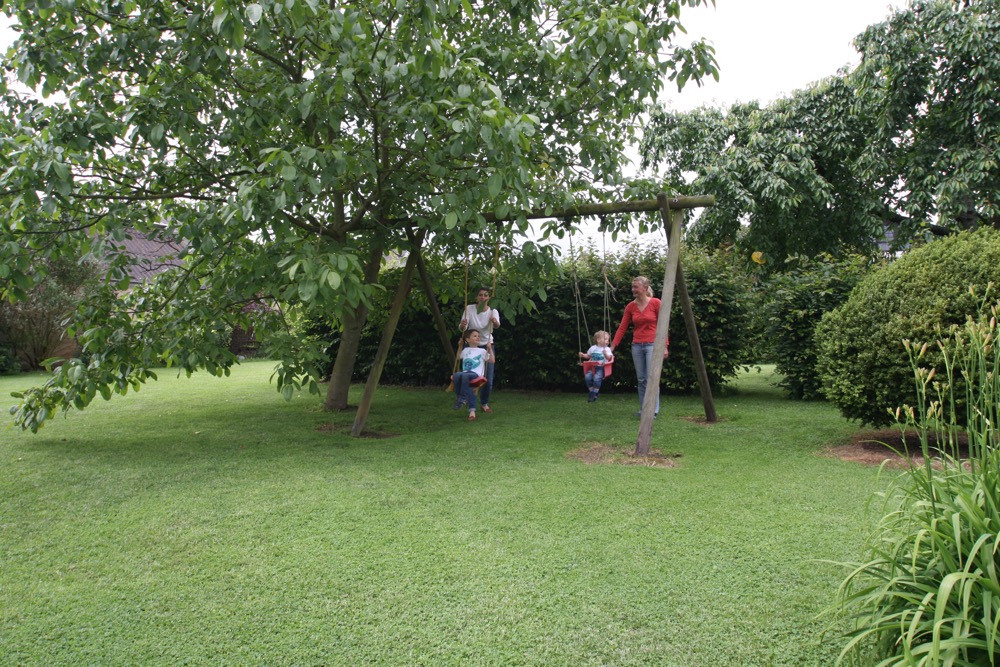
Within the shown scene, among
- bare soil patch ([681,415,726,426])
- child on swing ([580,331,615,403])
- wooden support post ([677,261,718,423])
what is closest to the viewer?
wooden support post ([677,261,718,423])

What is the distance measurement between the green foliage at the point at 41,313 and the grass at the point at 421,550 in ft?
41.2

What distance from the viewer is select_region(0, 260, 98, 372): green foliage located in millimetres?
17266

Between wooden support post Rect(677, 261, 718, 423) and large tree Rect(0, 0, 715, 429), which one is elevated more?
large tree Rect(0, 0, 715, 429)

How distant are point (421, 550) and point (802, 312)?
7.71 metres

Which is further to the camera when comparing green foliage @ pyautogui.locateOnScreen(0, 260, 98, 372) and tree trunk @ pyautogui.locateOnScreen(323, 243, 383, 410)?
green foliage @ pyautogui.locateOnScreen(0, 260, 98, 372)

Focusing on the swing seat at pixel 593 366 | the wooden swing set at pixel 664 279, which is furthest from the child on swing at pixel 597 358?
the wooden swing set at pixel 664 279

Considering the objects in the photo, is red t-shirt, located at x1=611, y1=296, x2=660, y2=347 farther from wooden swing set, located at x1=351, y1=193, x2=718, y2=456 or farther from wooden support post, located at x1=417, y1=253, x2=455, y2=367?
wooden support post, located at x1=417, y1=253, x2=455, y2=367

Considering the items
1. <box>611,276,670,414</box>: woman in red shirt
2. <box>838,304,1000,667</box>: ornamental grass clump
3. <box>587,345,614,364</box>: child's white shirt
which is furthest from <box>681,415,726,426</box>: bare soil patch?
<box>838,304,1000,667</box>: ornamental grass clump

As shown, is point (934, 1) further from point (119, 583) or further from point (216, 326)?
point (119, 583)

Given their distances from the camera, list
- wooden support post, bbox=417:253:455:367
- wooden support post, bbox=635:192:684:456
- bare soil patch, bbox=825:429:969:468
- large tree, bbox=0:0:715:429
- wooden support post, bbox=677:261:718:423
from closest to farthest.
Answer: large tree, bbox=0:0:715:429
bare soil patch, bbox=825:429:969:468
wooden support post, bbox=635:192:684:456
wooden support post, bbox=677:261:718:423
wooden support post, bbox=417:253:455:367

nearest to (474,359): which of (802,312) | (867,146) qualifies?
(802,312)

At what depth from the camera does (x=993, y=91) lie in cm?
1248

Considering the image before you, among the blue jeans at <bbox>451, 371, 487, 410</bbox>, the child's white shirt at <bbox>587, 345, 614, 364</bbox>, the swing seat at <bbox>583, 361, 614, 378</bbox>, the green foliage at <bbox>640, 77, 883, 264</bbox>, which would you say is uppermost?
the green foliage at <bbox>640, 77, 883, 264</bbox>

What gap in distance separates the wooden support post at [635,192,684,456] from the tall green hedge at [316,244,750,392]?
3129 mm
